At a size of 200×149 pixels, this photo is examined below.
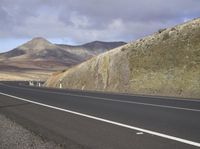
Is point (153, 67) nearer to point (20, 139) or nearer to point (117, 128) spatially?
point (117, 128)

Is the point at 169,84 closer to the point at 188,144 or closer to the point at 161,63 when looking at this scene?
the point at 161,63

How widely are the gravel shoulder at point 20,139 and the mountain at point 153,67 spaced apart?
20022mm

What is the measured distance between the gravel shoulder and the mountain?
20022 millimetres

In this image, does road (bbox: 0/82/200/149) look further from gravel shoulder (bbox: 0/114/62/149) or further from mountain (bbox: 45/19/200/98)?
mountain (bbox: 45/19/200/98)

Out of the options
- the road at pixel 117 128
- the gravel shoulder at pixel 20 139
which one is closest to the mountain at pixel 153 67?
the road at pixel 117 128

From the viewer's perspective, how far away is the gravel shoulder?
9617 mm

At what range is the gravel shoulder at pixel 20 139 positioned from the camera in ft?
31.6

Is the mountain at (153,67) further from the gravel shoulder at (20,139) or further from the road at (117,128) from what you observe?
the gravel shoulder at (20,139)

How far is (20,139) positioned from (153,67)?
31171 millimetres

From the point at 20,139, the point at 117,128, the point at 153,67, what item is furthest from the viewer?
the point at 153,67

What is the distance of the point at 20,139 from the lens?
1076 centimetres

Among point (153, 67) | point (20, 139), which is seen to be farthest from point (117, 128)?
point (153, 67)

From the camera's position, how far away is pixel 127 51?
154ft

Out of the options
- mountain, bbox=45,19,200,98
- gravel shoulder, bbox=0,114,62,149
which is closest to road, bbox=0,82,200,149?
gravel shoulder, bbox=0,114,62,149
